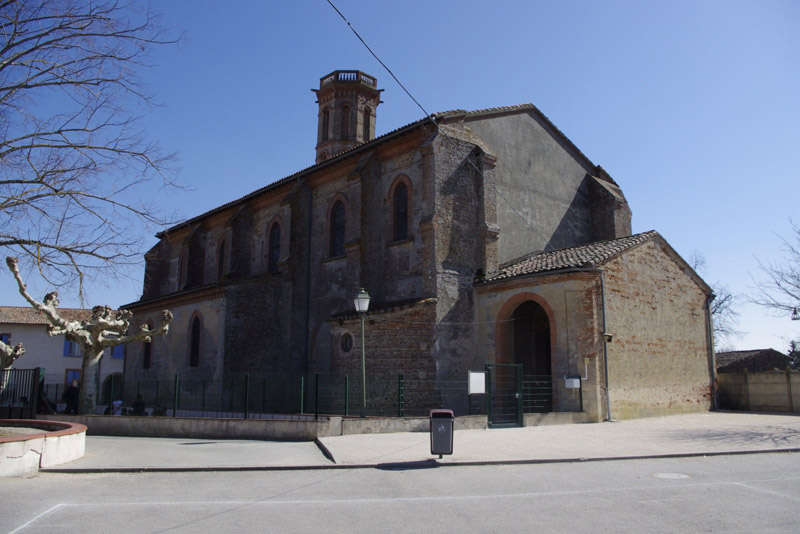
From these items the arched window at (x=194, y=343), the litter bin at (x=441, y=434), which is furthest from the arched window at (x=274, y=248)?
the litter bin at (x=441, y=434)

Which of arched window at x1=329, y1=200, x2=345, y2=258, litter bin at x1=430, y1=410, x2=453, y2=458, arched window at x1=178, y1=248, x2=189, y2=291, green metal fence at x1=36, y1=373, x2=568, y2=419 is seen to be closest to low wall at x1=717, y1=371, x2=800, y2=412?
green metal fence at x1=36, y1=373, x2=568, y2=419

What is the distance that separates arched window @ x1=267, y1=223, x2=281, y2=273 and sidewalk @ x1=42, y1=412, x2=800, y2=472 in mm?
13871

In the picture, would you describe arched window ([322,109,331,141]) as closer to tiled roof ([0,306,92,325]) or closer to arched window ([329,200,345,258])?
arched window ([329,200,345,258])

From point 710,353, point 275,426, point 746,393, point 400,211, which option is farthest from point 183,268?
point 746,393

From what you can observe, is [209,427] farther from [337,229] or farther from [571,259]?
[571,259]

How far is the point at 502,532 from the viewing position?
19.8 ft

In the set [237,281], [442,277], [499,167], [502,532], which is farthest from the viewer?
[237,281]

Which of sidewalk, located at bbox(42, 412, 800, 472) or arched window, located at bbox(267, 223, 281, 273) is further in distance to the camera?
arched window, located at bbox(267, 223, 281, 273)

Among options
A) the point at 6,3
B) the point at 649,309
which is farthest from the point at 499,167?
the point at 6,3

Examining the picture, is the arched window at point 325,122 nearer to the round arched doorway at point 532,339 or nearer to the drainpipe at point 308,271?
the drainpipe at point 308,271

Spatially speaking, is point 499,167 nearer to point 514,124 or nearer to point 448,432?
point 514,124

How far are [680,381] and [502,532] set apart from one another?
59.7 feet

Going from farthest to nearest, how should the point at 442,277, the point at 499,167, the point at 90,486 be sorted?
the point at 499,167
the point at 442,277
the point at 90,486

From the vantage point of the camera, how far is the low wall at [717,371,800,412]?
22594mm
